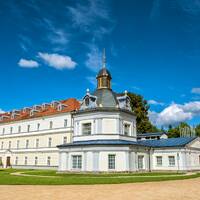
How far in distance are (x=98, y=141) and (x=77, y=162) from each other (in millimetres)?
3905

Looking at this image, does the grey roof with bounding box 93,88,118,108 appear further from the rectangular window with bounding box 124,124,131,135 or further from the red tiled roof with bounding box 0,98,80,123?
the red tiled roof with bounding box 0,98,80,123

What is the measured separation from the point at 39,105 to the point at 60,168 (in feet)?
77.9

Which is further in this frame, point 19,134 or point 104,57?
point 19,134

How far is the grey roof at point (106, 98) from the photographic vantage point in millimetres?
38000

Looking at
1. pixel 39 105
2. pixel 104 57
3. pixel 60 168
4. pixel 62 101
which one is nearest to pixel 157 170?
pixel 60 168

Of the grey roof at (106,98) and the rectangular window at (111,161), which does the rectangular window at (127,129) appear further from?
the rectangular window at (111,161)

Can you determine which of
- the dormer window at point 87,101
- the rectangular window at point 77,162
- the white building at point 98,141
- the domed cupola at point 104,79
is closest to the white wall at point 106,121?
the white building at point 98,141

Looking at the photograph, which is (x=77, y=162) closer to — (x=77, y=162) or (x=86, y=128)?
(x=77, y=162)

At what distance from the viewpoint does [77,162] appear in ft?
116

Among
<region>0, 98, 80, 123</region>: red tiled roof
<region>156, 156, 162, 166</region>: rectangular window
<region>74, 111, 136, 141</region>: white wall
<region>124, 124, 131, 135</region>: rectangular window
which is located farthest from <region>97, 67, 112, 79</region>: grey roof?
<region>156, 156, 162, 166</region>: rectangular window

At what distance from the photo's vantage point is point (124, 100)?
130 feet

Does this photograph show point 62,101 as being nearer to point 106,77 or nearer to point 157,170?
point 106,77

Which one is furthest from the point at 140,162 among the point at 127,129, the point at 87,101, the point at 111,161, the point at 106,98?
the point at 87,101

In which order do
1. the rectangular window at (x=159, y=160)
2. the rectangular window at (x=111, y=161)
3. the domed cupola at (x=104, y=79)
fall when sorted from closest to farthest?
the rectangular window at (x=111, y=161) → the rectangular window at (x=159, y=160) → the domed cupola at (x=104, y=79)
